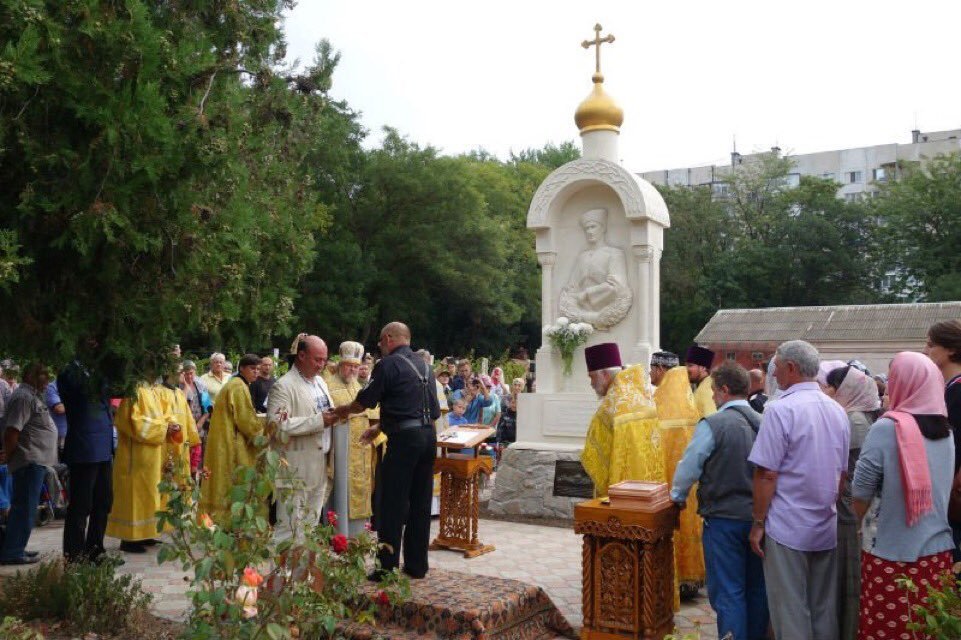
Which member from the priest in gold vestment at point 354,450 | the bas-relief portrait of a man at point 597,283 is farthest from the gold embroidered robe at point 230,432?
the bas-relief portrait of a man at point 597,283

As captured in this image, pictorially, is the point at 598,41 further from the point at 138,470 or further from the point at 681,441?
the point at 138,470

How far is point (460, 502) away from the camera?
7.40 m

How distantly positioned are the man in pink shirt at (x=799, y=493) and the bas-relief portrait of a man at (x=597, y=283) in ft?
18.0

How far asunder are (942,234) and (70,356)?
129 feet

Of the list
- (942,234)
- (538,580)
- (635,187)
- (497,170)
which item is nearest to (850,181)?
(942,234)

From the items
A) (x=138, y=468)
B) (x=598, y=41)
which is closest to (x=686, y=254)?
(x=598, y=41)

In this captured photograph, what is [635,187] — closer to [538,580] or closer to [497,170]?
[538,580]

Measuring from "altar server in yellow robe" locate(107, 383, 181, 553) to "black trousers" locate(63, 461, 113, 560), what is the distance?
54 cm

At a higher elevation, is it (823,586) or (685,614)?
(823,586)

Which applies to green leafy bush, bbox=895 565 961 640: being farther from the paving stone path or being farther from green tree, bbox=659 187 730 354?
green tree, bbox=659 187 730 354

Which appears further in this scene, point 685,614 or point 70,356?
point 685,614

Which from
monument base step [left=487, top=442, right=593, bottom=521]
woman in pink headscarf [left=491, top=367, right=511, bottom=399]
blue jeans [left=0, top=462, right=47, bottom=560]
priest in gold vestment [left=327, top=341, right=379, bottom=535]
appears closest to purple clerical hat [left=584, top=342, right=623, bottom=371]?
priest in gold vestment [left=327, top=341, right=379, bottom=535]

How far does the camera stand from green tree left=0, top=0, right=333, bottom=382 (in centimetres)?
366

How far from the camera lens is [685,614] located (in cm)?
578
